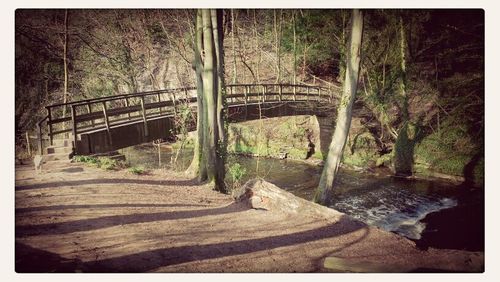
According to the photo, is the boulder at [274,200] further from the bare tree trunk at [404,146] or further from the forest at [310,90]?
the bare tree trunk at [404,146]

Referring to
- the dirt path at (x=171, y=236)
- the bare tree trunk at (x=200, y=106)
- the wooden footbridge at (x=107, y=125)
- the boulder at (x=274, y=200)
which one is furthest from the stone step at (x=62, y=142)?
the boulder at (x=274, y=200)

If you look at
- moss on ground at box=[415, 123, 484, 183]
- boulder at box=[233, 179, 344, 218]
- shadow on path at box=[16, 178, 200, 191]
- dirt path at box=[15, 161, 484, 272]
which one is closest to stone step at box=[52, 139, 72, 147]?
dirt path at box=[15, 161, 484, 272]

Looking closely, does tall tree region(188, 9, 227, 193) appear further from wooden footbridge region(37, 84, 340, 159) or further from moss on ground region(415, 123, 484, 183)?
moss on ground region(415, 123, 484, 183)

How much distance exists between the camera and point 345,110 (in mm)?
6465

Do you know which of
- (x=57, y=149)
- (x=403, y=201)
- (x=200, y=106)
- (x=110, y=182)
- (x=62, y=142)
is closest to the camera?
(x=110, y=182)

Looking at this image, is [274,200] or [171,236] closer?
[171,236]

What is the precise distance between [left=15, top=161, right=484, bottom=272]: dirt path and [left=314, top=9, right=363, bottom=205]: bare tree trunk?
1.54 meters

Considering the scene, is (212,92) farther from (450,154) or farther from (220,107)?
(450,154)

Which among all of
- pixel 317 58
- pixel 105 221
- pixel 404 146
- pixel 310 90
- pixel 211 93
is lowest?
pixel 105 221

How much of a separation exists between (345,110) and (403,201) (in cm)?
459

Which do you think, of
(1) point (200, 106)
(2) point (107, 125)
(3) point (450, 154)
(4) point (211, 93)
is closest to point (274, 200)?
(4) point (211, 93)

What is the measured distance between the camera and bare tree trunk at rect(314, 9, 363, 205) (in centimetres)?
605

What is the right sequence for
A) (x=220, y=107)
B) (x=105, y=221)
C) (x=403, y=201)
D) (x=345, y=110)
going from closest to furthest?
(x=105, y=221) < (x=345, y=110) < (x=220, y=107) < (x=403, y=201)
